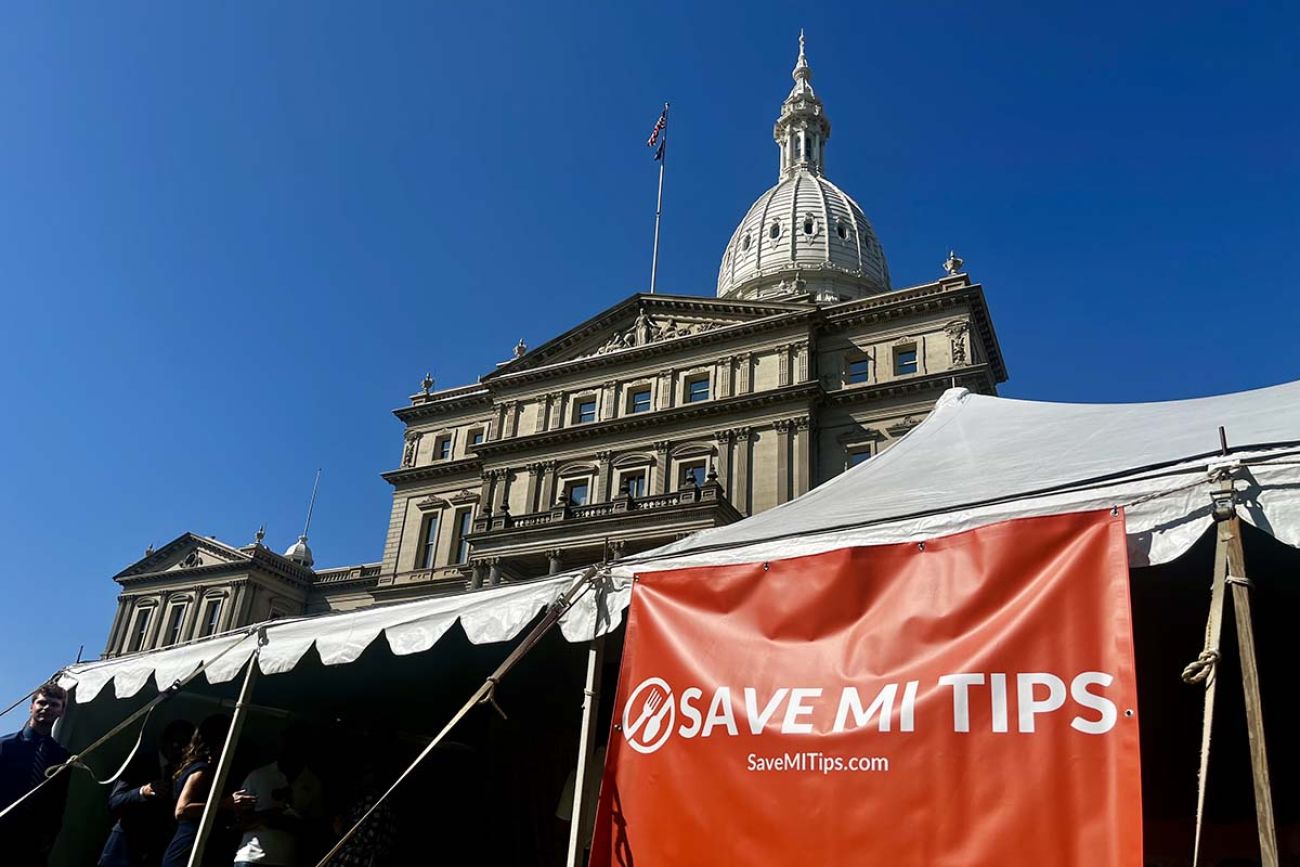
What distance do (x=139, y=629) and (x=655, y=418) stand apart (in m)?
38.9

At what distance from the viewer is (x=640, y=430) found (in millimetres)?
37531

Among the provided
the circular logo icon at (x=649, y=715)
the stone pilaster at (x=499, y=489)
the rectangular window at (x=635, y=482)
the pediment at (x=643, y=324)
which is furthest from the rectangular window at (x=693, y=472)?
the circular logo icon at (x=649, y=715)

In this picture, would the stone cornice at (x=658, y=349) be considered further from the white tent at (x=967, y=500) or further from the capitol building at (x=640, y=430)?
the white tent at (x=967, y=500)

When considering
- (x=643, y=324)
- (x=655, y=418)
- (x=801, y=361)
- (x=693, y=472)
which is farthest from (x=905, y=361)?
(x=643, y=324)

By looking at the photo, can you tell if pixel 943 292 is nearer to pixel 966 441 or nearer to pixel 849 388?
pixel 849 388

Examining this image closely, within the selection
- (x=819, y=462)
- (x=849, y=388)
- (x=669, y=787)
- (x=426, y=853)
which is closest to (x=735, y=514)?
(x=819, y=462)

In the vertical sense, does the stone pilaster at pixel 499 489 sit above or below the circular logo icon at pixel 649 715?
above

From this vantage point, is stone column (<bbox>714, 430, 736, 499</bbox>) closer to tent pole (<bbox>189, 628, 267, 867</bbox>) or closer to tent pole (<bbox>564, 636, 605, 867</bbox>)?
tent pole (<bbox>189, 628, 267, 867</bbox>)

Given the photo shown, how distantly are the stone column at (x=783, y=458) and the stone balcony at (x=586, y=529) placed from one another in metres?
2.38

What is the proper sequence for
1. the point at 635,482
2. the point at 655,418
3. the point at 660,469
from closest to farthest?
the point at 660,469 → the point at 635,482 → the point at 655,418

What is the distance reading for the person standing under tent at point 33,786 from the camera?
6.46m

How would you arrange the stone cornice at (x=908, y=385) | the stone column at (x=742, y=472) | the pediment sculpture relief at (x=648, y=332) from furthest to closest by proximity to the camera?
the pediment sculpture relief at (x=648, y=332) → the stone column at (x=742, y=472) → the stone cornice at (x=908, y=385)

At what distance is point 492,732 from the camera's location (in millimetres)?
9156

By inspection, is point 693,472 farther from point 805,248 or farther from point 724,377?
point 805,248
